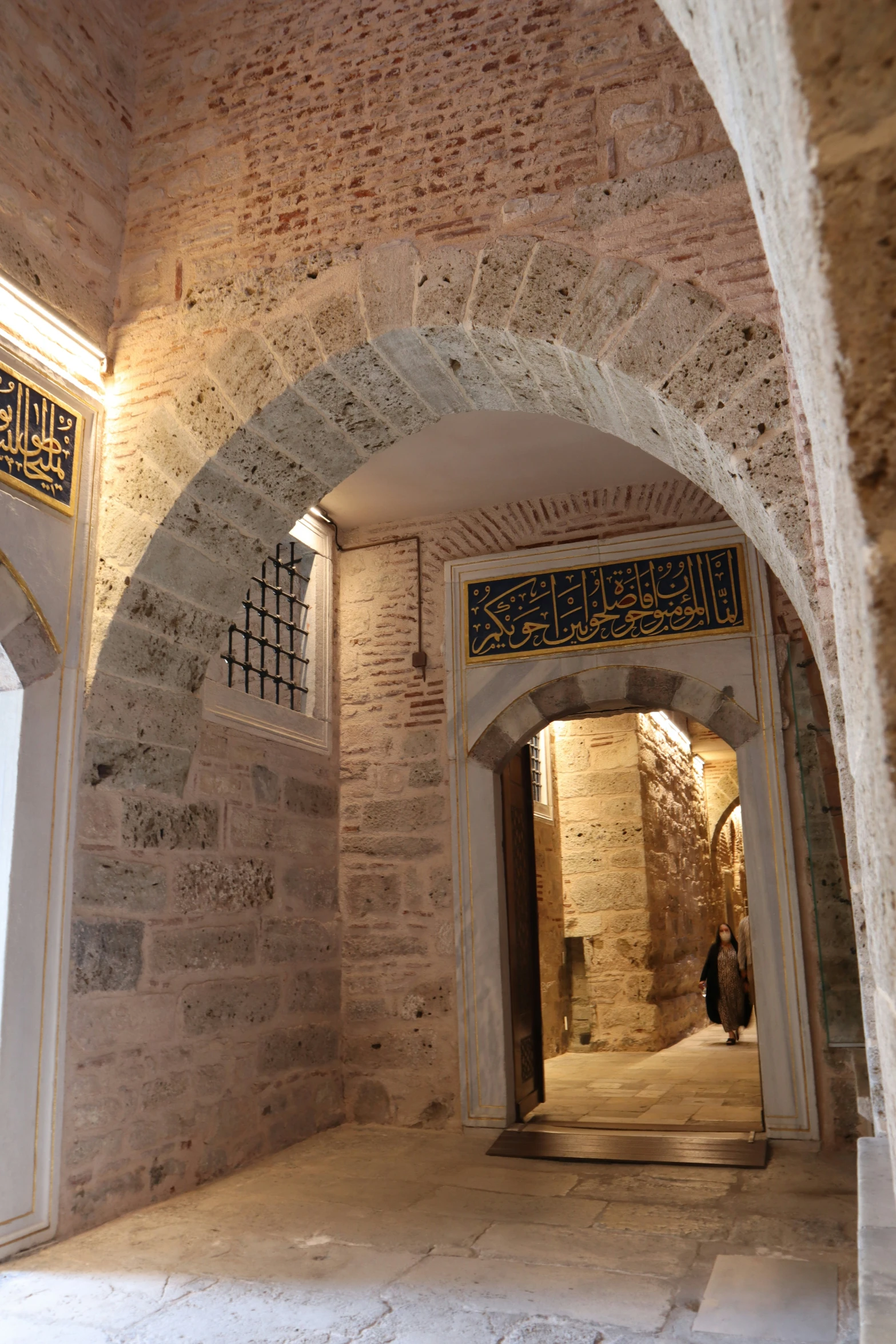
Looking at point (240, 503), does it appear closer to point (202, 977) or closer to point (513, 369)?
point (513, 369)

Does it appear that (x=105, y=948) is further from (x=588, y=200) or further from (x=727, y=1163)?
(x=588, y=200)

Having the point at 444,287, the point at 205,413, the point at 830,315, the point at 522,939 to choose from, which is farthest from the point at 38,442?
the point at 522,939

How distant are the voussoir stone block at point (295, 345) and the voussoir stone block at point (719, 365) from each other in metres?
1.39

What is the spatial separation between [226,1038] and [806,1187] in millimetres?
2608

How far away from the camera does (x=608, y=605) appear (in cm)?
585

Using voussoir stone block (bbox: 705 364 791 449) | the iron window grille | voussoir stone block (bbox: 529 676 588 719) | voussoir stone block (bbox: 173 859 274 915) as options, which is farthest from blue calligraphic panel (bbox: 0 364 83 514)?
voussoir stone block (bbox: 529 676 588 719)

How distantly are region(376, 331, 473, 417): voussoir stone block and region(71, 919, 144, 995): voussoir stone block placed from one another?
2.42 meters

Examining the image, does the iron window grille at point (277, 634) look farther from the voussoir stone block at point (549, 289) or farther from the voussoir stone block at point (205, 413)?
the voussoir stone block at point (549, 289)

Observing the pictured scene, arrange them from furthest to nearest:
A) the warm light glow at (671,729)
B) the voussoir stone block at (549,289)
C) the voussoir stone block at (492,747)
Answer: the warm light glow at (671,729), the voussoir stone block at (492,747), the voussoir stone block at (549,289)

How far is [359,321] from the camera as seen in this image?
376cm

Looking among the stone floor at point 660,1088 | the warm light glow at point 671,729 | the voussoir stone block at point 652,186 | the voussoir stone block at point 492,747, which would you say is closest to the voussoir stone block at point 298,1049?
the stone floor at point 660,1088

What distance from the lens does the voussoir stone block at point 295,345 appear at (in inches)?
151

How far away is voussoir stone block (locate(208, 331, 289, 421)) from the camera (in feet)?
12.7

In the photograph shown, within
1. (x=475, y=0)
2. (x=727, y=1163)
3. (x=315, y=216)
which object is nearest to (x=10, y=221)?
(x=315, y=216)
